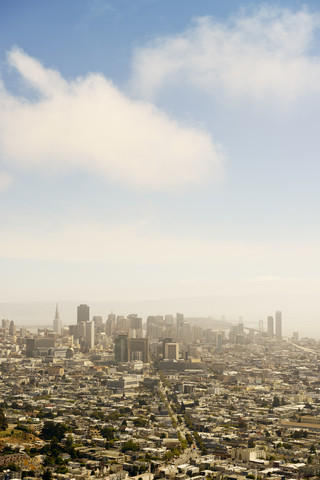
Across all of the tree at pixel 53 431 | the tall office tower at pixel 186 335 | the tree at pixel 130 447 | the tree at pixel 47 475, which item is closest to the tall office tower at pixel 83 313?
the tall office tower at pixel 186 335

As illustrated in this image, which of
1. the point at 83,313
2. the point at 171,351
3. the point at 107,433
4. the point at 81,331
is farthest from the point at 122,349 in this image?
the point at 83,313

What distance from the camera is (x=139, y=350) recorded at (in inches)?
2023

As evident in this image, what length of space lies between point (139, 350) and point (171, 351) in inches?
105

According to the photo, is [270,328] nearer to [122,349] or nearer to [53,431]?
[122,349]

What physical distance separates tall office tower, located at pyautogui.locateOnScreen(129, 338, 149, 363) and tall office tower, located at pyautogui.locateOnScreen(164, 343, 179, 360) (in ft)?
5.22

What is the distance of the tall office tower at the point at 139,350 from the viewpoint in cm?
5031

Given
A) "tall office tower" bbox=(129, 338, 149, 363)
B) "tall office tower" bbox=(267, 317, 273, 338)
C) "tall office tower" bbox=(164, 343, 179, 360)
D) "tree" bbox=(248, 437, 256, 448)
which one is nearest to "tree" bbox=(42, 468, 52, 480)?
"tree" bbox=(248, 437, 256, 448)

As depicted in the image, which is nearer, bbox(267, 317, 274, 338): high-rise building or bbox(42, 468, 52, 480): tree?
bbox(42, 468, 52, 480): tree

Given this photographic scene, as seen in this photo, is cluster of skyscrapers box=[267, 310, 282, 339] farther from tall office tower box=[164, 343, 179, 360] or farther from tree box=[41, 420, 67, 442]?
tree box=[41, 420, 67, 442]

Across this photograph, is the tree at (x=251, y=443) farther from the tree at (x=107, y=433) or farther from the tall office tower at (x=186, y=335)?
the tall office tower at (x=186, y=335)

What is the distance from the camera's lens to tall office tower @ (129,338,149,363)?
50312mm

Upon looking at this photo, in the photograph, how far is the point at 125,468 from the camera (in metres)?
16.5

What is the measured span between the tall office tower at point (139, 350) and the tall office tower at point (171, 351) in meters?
1.59

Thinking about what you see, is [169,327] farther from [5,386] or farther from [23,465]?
[23,465]
